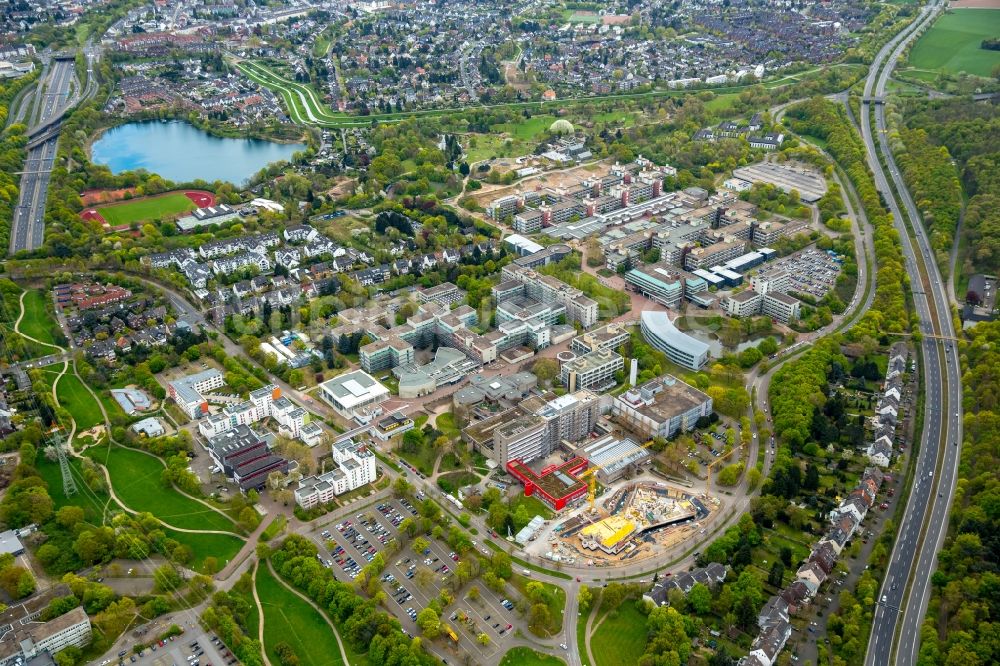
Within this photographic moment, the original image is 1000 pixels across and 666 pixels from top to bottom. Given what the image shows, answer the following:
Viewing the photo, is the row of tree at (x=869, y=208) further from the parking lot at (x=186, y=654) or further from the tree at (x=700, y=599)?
the parking lot at (x=186, y=654)

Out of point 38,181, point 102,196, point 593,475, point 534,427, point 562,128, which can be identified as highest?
point 38,181

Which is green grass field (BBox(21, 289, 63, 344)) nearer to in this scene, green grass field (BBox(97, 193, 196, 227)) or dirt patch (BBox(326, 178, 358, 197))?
green grass field (BBox(97, 193, 196, 227))

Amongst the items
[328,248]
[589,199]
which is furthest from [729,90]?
[328,248]

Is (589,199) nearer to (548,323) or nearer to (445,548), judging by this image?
(548,323)

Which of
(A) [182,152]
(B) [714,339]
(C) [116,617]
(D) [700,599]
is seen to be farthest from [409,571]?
(A) [182,152]

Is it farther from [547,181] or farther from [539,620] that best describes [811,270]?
[539,620]

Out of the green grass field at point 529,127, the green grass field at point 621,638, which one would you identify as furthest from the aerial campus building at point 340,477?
the green grass field at point 529,127
